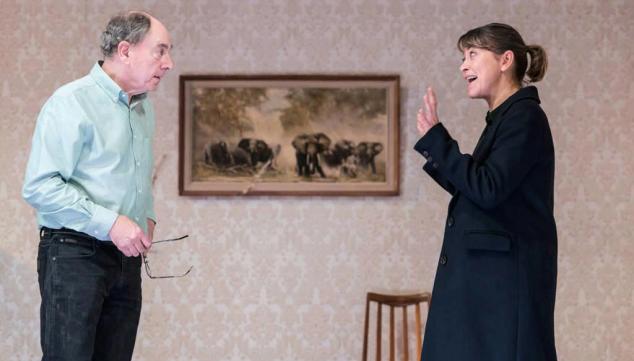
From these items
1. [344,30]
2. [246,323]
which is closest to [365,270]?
[246,323]

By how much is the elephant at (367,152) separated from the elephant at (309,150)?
0.54 ft

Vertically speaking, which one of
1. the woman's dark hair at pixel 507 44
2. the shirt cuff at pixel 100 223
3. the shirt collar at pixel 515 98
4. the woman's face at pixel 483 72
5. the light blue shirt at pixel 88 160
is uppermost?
the woman's dark hair at pixel 507 44

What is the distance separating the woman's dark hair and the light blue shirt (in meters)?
1.01

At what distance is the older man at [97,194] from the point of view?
1.93m

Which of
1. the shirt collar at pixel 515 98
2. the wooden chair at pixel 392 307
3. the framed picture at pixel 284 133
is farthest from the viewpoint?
the framed picture at pixel 284 133

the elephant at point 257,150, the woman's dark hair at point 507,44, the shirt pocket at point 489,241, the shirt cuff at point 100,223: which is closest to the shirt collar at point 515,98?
the woman's dark hair at point 507,44

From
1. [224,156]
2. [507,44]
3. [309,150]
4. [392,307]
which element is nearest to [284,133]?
[309,150]

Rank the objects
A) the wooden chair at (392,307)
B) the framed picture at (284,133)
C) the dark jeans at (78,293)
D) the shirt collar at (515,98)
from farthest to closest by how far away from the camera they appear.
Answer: the framed picture at (284,133) < the wooden chair at (392,307) < the shirt collar at (515,98) < the dark jeans at (78,293)

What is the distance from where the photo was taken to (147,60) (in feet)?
7.01

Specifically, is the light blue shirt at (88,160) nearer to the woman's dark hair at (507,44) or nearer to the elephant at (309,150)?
the woman's dark hair at (507,44)

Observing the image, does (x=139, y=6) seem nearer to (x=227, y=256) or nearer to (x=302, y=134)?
(x=302, y=134)

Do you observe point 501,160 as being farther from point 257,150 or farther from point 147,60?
point 257,150

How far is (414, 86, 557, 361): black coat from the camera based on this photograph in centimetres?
197

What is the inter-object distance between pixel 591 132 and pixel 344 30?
4.50ft
